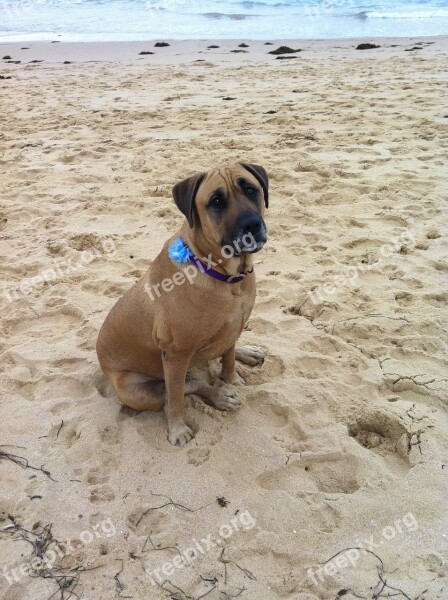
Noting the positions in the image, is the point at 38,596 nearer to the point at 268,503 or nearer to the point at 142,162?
the point at 268,503

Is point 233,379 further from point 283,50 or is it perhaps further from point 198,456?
point 283,50

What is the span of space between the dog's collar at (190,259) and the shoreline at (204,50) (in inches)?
435

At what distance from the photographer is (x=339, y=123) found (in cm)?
763

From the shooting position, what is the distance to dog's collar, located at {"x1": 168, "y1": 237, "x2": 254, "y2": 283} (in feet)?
9.22

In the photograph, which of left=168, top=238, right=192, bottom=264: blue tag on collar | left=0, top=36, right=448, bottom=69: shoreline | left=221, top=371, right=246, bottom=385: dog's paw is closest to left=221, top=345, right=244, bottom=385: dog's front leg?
left=221, top=371, right=246, bottom=385: dog's paw

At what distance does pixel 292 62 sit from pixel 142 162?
23.9 feet

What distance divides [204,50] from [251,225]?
45.2ft

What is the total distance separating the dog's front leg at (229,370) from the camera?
3.37m

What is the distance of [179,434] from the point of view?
10.1 feet

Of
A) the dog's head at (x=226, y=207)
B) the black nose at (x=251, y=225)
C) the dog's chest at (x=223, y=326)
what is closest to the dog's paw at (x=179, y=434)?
the dog's chest at (x=223, y=326)

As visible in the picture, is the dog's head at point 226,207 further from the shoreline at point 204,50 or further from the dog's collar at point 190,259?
the shoreline at point 204,50

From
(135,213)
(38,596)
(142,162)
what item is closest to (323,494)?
(38,596)

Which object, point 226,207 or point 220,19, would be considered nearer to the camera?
point 226,207

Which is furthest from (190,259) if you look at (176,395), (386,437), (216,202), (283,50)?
(283,50)
